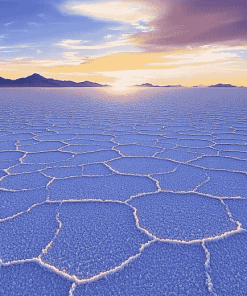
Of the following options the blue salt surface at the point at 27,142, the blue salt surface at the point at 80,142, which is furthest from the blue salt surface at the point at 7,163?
the blue salt surface at the point at 80,142

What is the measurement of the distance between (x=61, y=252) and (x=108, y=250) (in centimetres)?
17

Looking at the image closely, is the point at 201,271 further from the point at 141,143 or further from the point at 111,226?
the point at 141,143

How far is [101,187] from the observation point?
63.4 inches

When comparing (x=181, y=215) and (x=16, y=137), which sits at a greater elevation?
(x=181, y=215)

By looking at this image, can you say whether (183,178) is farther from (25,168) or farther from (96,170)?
(25,168)

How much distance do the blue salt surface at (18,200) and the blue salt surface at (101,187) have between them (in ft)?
0.21

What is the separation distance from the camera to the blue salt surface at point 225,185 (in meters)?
1.53

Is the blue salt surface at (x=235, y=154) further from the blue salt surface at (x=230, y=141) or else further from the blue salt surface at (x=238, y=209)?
the blue salt surface at (x=238, y=209)

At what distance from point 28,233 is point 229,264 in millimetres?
785

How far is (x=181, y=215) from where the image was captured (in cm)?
128

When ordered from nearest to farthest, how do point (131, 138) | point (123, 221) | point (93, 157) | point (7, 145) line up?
point (123, 221), point (93, 157), point (7, 145), point (131, 138)

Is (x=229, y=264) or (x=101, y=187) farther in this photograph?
(x=101, y=187)

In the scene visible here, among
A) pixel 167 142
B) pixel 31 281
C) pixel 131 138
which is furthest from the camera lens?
pixel 131 138

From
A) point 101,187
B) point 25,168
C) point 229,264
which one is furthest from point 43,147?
point 229,264
